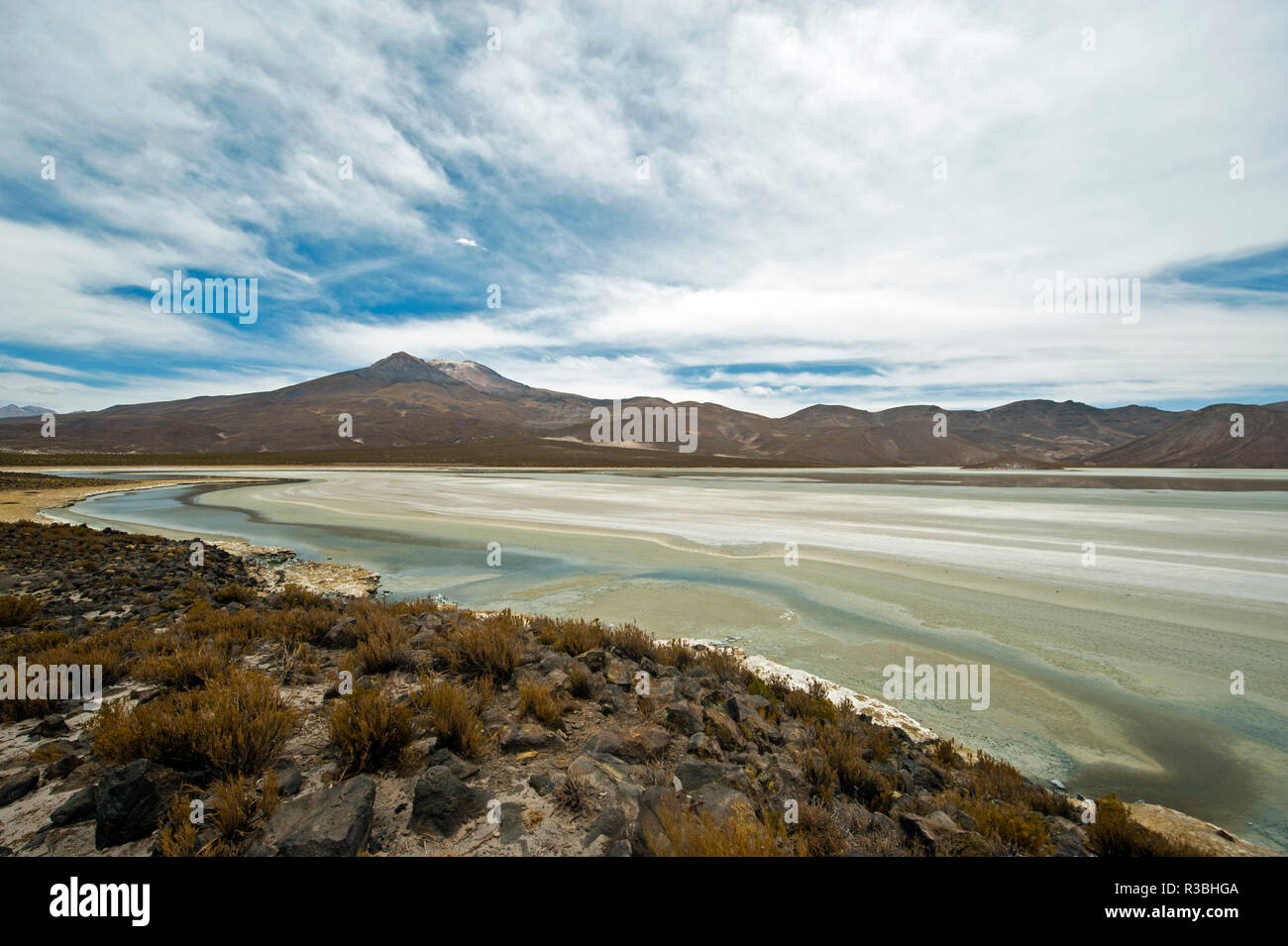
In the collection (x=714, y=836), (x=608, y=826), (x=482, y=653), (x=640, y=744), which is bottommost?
(x=640, y=744)

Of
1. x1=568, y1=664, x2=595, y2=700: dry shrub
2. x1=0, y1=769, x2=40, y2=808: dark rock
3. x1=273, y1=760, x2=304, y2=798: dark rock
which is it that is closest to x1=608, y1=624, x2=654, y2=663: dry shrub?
x1=568, y1=664, x2=595, y2=700: dry shrub

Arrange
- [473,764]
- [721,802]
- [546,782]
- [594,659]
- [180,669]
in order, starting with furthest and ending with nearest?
[594,659], [180,669], [473,764], [546,782], [721,802]

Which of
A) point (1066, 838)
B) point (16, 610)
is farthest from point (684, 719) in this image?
point (16, 610)

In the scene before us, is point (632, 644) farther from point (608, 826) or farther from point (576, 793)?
point (608, 826)

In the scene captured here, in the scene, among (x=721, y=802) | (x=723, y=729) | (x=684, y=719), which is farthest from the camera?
(x=684, y=719)

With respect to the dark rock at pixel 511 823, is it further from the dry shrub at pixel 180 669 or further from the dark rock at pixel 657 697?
the dry shrub at pixel 180 669

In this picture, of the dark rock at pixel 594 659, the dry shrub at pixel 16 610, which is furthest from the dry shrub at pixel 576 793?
the dry shrub at pixel 16 610

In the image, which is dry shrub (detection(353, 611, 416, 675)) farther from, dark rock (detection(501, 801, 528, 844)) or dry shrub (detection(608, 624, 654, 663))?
dark rock (detection(501, 801, 528, 844))
